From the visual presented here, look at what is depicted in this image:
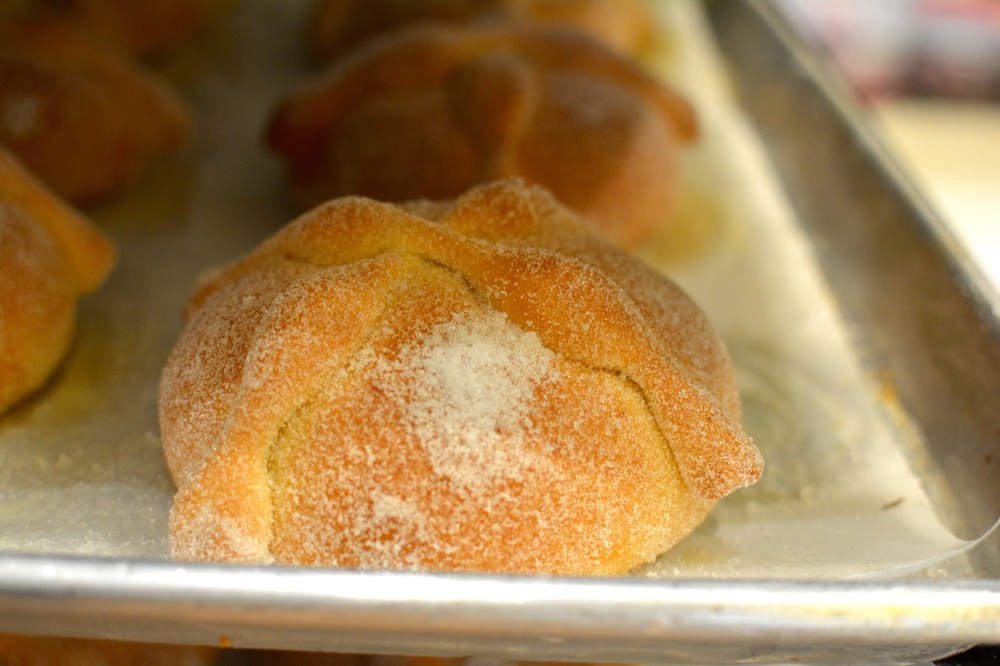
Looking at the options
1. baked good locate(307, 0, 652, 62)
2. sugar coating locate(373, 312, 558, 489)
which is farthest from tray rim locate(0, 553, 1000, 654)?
baked good locate(307, 0, 652, 62)

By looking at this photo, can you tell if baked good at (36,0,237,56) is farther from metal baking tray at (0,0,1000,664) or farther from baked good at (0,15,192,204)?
metal baking tray at (0,0,1000,664)

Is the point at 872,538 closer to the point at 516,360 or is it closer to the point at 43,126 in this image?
the point at 516,360

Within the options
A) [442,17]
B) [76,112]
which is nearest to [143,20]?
[76,112]

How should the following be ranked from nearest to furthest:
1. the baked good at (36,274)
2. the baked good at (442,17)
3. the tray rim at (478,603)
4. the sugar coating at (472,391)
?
the tray rim at (478,603) → the sugar coating at (472,391) → the baked good at (36,274) → the baked good at (442,17)

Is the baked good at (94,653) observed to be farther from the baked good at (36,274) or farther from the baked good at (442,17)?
the baked good at (442,17)

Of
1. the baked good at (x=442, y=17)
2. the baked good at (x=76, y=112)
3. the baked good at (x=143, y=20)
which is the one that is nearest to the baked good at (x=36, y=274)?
the baked good at (x=76, y=112)

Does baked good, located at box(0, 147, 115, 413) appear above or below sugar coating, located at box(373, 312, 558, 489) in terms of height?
below
